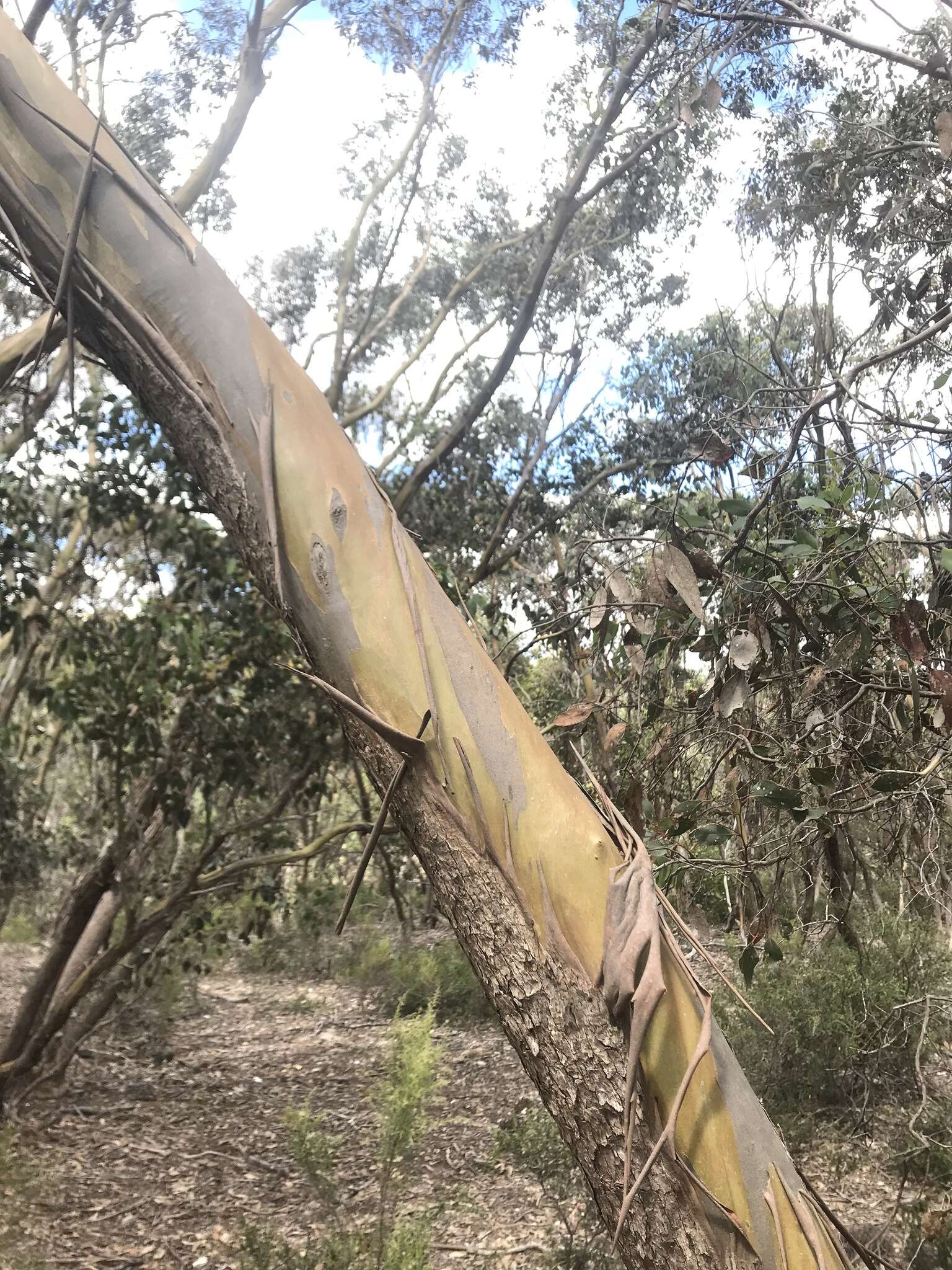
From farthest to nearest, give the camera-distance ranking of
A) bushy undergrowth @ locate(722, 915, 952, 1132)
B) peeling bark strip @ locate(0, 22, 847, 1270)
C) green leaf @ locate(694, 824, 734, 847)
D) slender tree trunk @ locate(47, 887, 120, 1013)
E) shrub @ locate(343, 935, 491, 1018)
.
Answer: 1. shrub @ locate(343, 935, 491, 1018)
2. slender tree trunk @ locate(47, 887, 120, 1013)
3. bushy undergrowth @ locate(722, 915, 952, 1132)
4. green leaf @ locate(694, 824, 734, 847)
5. peeling bark strip @ locate(0, 22, 847, 1270)

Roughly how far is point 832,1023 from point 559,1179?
5.14 ft

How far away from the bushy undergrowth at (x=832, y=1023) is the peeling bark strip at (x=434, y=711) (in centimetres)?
352

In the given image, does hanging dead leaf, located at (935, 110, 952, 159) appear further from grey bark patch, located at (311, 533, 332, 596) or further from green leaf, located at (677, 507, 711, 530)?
grey bark patch, located at (311, 533, 332, 596)

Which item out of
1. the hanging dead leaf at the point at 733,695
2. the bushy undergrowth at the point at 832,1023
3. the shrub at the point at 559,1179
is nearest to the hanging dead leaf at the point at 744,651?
the hanging dead leaf at the point at 733,695

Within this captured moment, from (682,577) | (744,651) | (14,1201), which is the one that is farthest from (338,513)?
(14,1201)

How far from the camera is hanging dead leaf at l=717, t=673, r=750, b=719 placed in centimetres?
135

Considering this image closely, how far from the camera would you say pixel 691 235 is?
24.2ft

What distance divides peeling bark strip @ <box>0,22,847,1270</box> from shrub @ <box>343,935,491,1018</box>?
4824 millimetres

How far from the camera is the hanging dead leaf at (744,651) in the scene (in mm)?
1305

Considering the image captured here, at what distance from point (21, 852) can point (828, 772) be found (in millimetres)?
5880

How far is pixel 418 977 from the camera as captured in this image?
237 inches

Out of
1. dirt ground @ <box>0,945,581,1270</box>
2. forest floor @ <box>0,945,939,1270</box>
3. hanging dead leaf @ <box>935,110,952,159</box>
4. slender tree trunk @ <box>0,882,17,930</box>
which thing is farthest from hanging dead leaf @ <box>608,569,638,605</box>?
slender tree trunk @ <box>0,882,17,930</box>

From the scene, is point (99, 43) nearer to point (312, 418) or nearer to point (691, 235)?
point (691, 235)

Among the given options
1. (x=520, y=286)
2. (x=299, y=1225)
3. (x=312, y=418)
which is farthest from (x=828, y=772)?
(x=520, y=286)
